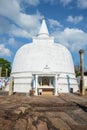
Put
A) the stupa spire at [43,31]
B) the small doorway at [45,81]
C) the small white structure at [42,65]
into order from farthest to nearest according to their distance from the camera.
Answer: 1. the stupa spire at [43,31]
2. the small white structure at [42,65]
3. the small doorway at [45,81]

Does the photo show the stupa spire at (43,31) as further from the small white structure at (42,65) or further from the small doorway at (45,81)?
the small doorway at (45,81)

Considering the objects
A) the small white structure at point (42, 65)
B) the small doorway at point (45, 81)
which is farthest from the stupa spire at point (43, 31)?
the small doorway at point (45, 81)

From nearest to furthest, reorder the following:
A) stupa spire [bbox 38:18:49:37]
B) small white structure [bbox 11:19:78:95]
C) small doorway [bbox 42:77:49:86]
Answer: small doorway [bbox 42:77:49:86] → small white structure [bbox 11:19:78:95] → stupa spire [bbox 38:18:49:37]

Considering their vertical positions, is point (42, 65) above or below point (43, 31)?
below

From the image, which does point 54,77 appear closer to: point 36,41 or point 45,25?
point 36,41

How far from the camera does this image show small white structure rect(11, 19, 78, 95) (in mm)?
21188

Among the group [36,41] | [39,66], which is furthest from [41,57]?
[36,41]

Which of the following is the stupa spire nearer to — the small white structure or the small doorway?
the small white structure

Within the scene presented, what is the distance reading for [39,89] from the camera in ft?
63.8

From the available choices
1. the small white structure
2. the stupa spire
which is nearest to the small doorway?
the small white structure

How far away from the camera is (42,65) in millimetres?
21609

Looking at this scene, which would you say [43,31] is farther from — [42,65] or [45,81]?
[45,81]

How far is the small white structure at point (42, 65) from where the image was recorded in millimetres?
21188

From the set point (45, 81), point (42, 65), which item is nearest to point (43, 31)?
point (42, 65)
